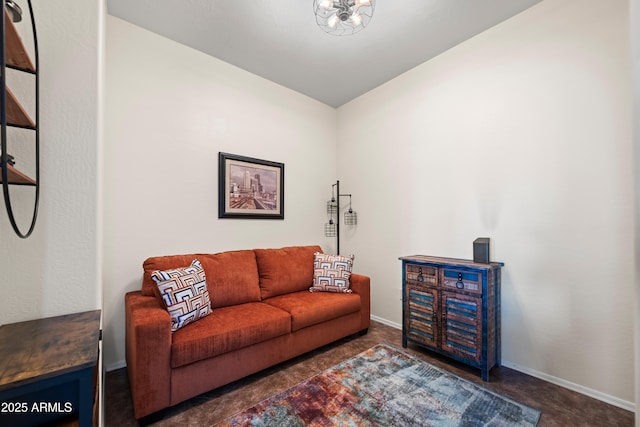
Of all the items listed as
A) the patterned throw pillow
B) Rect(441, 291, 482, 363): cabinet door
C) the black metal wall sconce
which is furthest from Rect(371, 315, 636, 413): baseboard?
the black metal wall sconce

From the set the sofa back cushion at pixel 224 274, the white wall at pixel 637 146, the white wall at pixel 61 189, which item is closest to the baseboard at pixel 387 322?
the sofa back cushion at pixel 224 274

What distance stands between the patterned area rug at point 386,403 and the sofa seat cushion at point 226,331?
1.32 ft

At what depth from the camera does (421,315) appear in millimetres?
2408

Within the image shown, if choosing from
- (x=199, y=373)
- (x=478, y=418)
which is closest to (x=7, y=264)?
(x=199, y=373)

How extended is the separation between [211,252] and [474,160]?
2.71 meters

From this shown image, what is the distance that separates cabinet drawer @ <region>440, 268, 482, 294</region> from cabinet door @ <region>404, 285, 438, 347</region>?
15 cm

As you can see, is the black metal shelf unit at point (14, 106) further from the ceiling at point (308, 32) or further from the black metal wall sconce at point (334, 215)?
the black metal wall sconce at point (334, 215)

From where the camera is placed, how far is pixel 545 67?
2068 mm

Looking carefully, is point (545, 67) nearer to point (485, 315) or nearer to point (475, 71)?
point (475, 71)

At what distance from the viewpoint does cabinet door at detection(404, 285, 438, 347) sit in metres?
2.32

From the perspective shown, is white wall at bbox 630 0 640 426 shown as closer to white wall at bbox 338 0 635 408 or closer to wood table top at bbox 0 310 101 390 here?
white wall at bbox 338 0 635 408

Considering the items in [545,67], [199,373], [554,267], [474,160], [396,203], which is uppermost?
[545,67]

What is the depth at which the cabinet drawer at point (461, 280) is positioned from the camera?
6.81 ft

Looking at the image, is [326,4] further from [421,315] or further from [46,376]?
[421,315]
